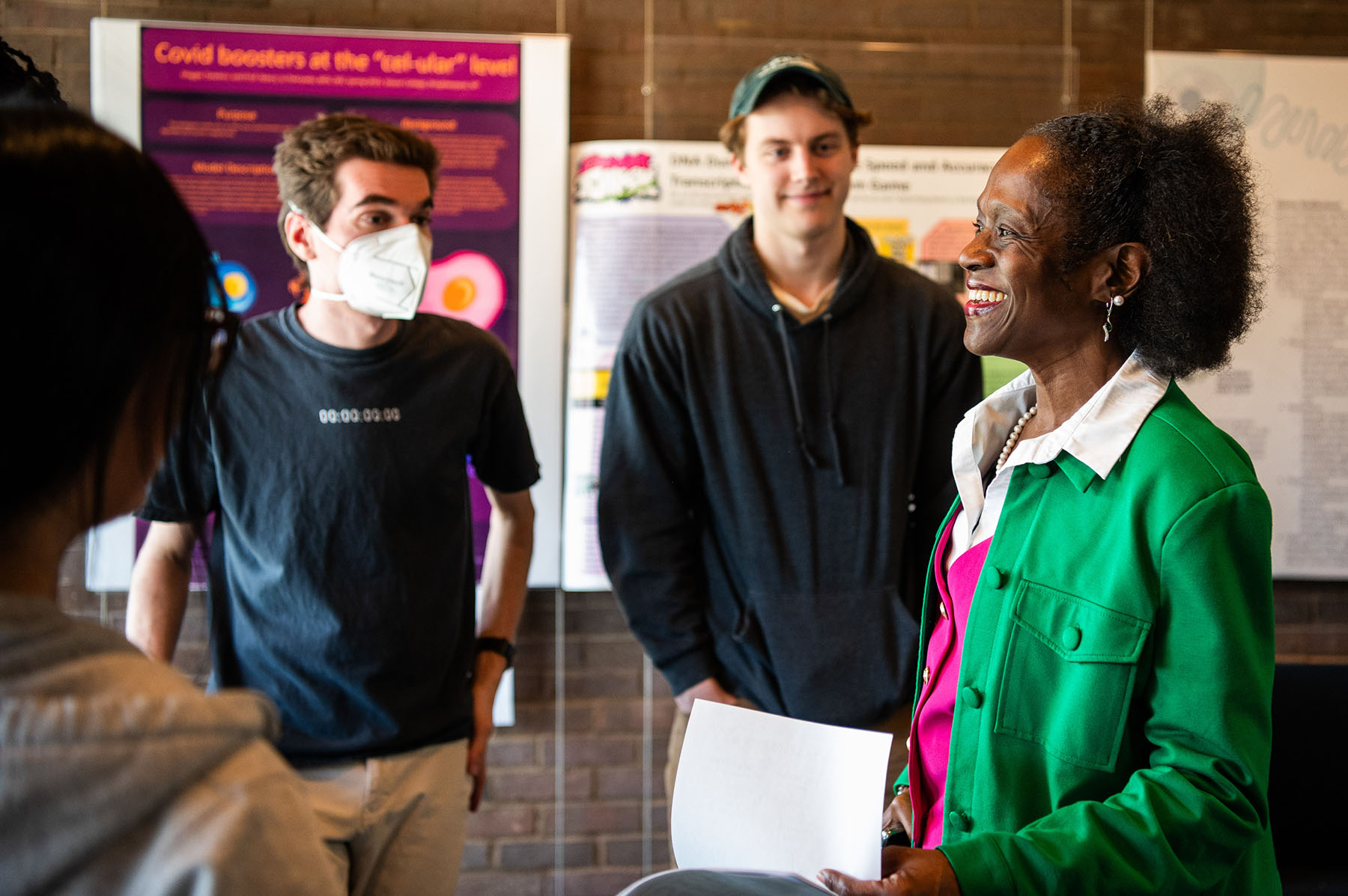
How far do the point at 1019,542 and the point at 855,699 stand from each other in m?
0.89

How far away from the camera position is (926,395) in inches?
84.7

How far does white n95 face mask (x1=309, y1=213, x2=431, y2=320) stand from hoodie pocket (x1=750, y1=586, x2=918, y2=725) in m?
0.94

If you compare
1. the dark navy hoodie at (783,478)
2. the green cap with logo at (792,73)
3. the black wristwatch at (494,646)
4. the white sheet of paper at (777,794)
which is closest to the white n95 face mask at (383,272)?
the dark navy hoodie at (783,478)

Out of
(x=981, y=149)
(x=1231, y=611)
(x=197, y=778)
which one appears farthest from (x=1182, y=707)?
(x=981, y=149)

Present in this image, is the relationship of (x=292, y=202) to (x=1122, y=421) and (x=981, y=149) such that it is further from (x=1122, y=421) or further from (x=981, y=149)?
(x=981, y=149)

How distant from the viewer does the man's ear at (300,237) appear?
1975 mm

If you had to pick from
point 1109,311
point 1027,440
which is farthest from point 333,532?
point 1109,311

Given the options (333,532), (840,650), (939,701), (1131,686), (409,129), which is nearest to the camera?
(1131,686)

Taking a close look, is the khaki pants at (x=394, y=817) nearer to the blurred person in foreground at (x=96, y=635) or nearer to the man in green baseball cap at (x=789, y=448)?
the man in green baseball cap at (x=789, y=448)

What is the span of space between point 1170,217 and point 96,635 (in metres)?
1.17

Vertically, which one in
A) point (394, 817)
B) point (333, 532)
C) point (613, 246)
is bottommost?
point (394, 817)

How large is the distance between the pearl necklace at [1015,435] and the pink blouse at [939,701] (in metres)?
0.15

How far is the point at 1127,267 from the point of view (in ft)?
4.00

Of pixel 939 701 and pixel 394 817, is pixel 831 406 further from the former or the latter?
pixel 394 817
